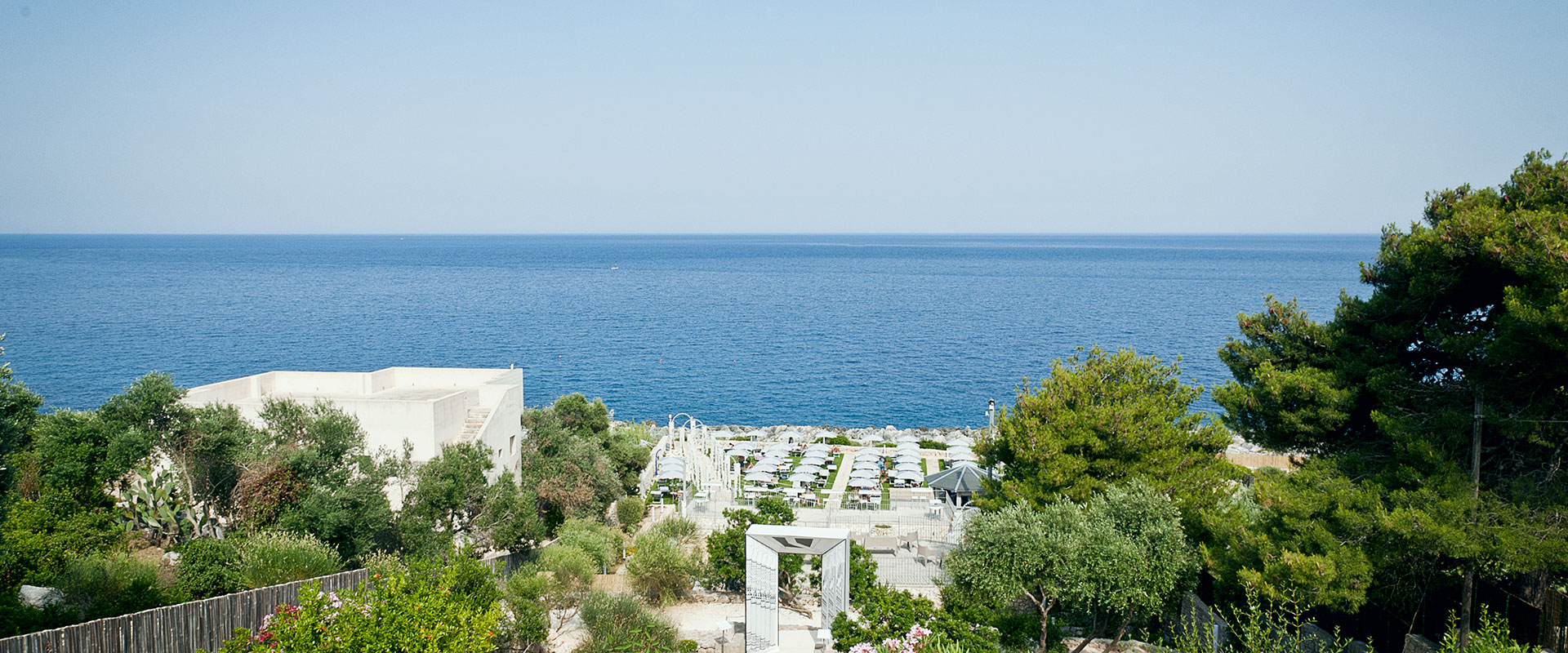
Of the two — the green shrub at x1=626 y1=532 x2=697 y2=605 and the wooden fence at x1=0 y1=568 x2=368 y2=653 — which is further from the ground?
the wooden fence at x1=0 y1=568 x2=368 y2=653

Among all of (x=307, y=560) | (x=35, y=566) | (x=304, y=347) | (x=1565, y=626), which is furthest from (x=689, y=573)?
(x=304, y=347)

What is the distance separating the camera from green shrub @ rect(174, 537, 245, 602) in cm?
1278

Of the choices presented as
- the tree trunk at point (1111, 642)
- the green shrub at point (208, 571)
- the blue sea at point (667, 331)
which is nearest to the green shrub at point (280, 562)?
the green shrub at point (208, 571)

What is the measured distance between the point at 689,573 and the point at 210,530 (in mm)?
9903

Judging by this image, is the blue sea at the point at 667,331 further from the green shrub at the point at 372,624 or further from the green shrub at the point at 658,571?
the green shrub at the point at 372,624

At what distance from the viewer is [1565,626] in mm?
9680

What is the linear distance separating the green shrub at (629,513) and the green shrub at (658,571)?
6609 mm

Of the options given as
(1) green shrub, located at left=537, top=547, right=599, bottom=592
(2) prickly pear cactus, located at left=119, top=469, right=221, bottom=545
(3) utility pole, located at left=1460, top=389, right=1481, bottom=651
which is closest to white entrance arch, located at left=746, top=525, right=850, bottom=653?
(1) green shrub, located at left=537, top=547, right=599, bottom=592

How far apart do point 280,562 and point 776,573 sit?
7.56 metres

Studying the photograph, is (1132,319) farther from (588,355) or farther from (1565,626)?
(1565,626)

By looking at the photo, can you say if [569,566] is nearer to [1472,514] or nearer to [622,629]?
[622,629]

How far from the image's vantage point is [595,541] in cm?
1869

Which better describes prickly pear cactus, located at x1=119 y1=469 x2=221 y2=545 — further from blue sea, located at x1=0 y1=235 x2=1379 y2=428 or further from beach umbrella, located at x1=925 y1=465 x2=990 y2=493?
blue sea, located at x1=0 y1=235 x2=1379 y2=428

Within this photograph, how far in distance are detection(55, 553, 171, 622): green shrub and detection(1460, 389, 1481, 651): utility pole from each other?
1698 cm
